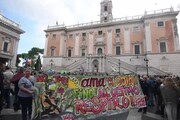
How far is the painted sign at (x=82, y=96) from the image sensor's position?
453 centimetres

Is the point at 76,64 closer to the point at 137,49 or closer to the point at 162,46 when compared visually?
the point at 137,49

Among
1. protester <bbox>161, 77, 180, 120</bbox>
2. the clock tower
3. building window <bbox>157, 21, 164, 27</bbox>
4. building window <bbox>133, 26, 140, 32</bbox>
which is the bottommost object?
protester <bbox>161, 77, 180, 120</bbox>

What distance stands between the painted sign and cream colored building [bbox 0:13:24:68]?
28816mm

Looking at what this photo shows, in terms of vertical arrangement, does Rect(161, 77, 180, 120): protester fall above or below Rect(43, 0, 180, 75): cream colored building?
below

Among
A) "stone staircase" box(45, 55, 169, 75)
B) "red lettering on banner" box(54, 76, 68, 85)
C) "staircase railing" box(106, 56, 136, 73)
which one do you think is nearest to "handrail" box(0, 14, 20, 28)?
"stone staircase" box(45, 55, 169, 75)

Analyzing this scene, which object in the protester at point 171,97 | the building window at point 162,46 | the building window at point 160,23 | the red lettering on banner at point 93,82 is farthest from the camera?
the building window at point 160,23

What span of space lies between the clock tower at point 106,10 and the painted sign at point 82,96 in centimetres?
3937

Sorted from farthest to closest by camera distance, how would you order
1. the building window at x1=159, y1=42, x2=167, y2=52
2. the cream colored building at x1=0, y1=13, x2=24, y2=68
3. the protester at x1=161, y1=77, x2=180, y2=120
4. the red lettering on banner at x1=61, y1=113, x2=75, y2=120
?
the building window at x1=159, y1=42, x2=167, y2=52 → the cream colored building at x1=0, y1=13, x2=24, y2=68 → the protester at x1=161, y1=77, x2=180, y2=120 → the red lettering on banner at x1=61, y1=113, x2=75, y2=120

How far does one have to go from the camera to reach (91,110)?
4.88 meters

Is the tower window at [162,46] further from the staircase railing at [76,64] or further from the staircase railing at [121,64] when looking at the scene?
the staircase railing at [76,64]

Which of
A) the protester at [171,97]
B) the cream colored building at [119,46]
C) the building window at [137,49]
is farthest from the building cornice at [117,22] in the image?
the protester at [171,97]

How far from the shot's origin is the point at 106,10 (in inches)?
1742

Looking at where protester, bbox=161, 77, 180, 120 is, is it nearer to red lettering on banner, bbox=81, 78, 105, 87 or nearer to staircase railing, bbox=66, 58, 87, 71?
red lettering on banner, bbox=81, 78, 105, 87

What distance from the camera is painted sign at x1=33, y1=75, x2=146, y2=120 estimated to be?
4527 mm
